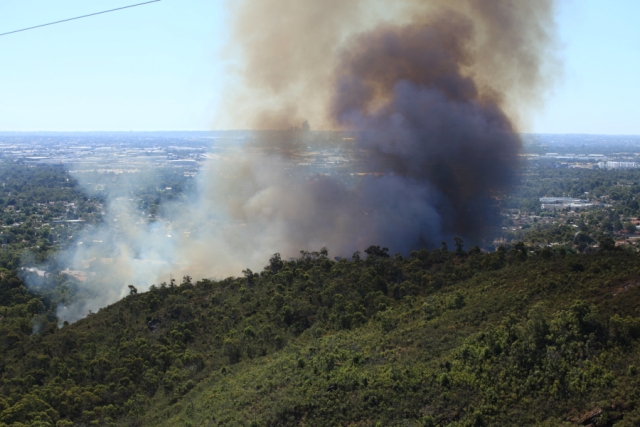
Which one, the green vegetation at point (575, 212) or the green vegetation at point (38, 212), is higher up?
the green vegetation at point (575, 212)

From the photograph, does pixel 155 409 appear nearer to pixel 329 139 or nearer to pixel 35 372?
pixel 35 372

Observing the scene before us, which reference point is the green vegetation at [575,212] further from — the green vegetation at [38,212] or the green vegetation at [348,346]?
the green vegetation at [38,212]

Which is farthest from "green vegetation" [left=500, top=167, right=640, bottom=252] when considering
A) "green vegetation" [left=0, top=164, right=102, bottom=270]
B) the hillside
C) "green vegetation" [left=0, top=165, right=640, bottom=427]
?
"green vegetation" [left=0, top=164, right=102, bottom=270]

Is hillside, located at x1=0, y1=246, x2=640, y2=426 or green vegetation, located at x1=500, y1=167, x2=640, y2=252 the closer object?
hillside, located at x1=0, y1=246, x2=640, y2=426

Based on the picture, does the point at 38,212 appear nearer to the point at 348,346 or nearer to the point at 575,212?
the point at 575,212

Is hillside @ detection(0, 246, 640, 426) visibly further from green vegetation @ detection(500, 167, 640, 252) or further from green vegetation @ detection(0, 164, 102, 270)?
green vegetation @ detection(500, 167, 640, 252)

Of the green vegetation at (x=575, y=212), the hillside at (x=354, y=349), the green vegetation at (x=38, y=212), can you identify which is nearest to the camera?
the hillside at (x=354, y=349)

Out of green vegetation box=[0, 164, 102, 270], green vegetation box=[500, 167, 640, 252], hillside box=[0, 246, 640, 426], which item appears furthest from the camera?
green vegetation box=[0, 164, 102, 270]

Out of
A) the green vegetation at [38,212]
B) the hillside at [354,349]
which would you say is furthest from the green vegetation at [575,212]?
the green vegetation at [38,212]
